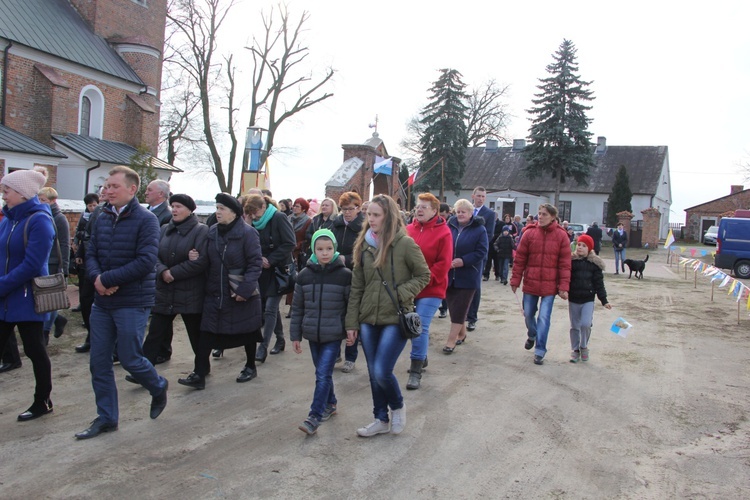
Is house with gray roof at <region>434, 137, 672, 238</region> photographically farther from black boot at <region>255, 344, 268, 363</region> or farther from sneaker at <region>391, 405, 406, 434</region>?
sneaker at <region>391, 405, 406, 434</region>

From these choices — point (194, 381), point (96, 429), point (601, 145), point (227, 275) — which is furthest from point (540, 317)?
point (601, 145)

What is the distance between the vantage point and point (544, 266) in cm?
703

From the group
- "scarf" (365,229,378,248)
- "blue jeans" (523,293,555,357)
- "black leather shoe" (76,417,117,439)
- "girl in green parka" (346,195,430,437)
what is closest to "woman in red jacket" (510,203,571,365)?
"blue jeans" (523,293,555,357)

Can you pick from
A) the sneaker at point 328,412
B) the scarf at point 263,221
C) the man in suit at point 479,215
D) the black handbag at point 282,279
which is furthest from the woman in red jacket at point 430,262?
the man in suit at point 479,215

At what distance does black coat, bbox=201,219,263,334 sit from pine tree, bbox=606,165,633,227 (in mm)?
46424

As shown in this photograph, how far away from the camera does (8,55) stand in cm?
2300

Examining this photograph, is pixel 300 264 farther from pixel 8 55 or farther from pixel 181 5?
pixel 181 5

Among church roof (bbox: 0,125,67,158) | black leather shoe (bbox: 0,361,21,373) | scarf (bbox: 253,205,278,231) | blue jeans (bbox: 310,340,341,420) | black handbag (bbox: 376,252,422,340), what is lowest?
black leather shoe (bbox: 0,361,21,373)

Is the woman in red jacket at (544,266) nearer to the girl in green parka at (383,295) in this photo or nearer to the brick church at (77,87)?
the girl in green parka at (383,295)

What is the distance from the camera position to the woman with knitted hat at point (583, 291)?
23.8 ft

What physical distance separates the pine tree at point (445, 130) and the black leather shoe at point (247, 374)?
111 ft

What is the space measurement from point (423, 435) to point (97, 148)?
2488cm

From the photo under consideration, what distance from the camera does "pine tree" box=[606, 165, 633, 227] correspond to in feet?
157

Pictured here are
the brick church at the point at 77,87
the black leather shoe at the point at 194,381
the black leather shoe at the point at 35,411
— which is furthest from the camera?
the brick church at the point at 77,87
